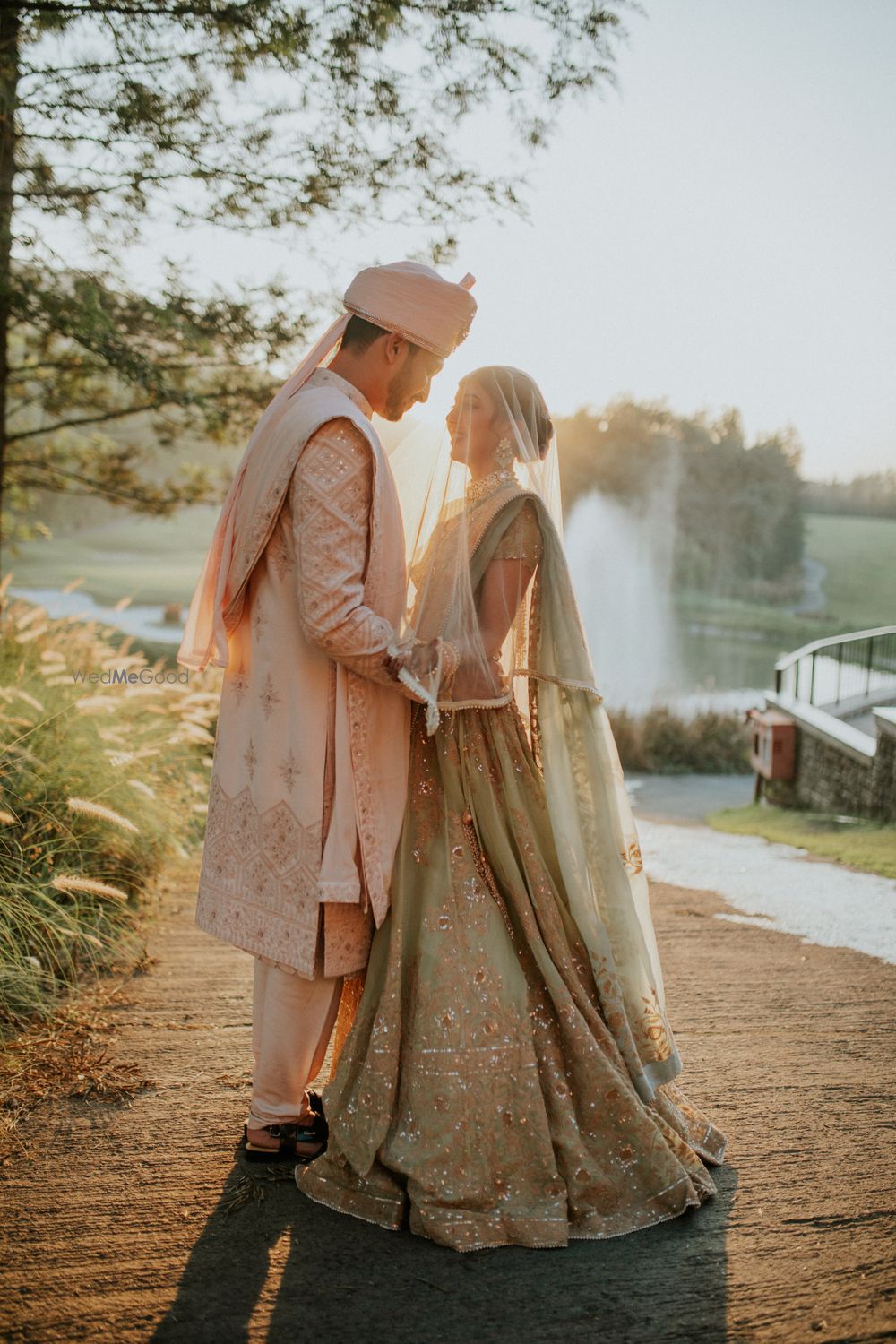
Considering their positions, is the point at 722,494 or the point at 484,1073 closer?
the point at 484,1073

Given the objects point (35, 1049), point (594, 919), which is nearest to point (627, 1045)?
point (594, 919)

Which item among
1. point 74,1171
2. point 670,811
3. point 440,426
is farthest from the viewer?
point 670,811

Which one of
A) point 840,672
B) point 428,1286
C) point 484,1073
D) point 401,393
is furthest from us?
point 840,672

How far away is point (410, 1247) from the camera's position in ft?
6.87

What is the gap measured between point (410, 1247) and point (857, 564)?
120 feet

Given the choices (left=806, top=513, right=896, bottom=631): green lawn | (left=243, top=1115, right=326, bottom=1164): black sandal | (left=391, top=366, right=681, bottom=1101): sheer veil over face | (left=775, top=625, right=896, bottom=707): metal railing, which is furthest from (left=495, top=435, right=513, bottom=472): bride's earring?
(left=806, top=513, right=896, bottom=631): green lawn

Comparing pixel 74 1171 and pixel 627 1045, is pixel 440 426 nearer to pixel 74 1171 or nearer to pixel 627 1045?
pixel 627 1045

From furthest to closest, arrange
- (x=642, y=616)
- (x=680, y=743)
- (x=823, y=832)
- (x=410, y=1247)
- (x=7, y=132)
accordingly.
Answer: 1. (x=642, y=616)
2. (x=680, y=743)
3. (x=823, y=832)
4. (x=7, y=132)
5. (x=410, y=1247)

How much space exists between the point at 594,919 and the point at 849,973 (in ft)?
6.41

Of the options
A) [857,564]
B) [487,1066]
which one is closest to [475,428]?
[487,1066]

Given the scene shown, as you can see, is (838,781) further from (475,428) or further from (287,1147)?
(287,1147)

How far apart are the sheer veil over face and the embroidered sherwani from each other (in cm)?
18

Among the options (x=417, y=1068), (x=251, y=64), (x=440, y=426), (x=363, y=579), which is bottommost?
(x=417, y=1068)

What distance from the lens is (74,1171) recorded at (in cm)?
238
